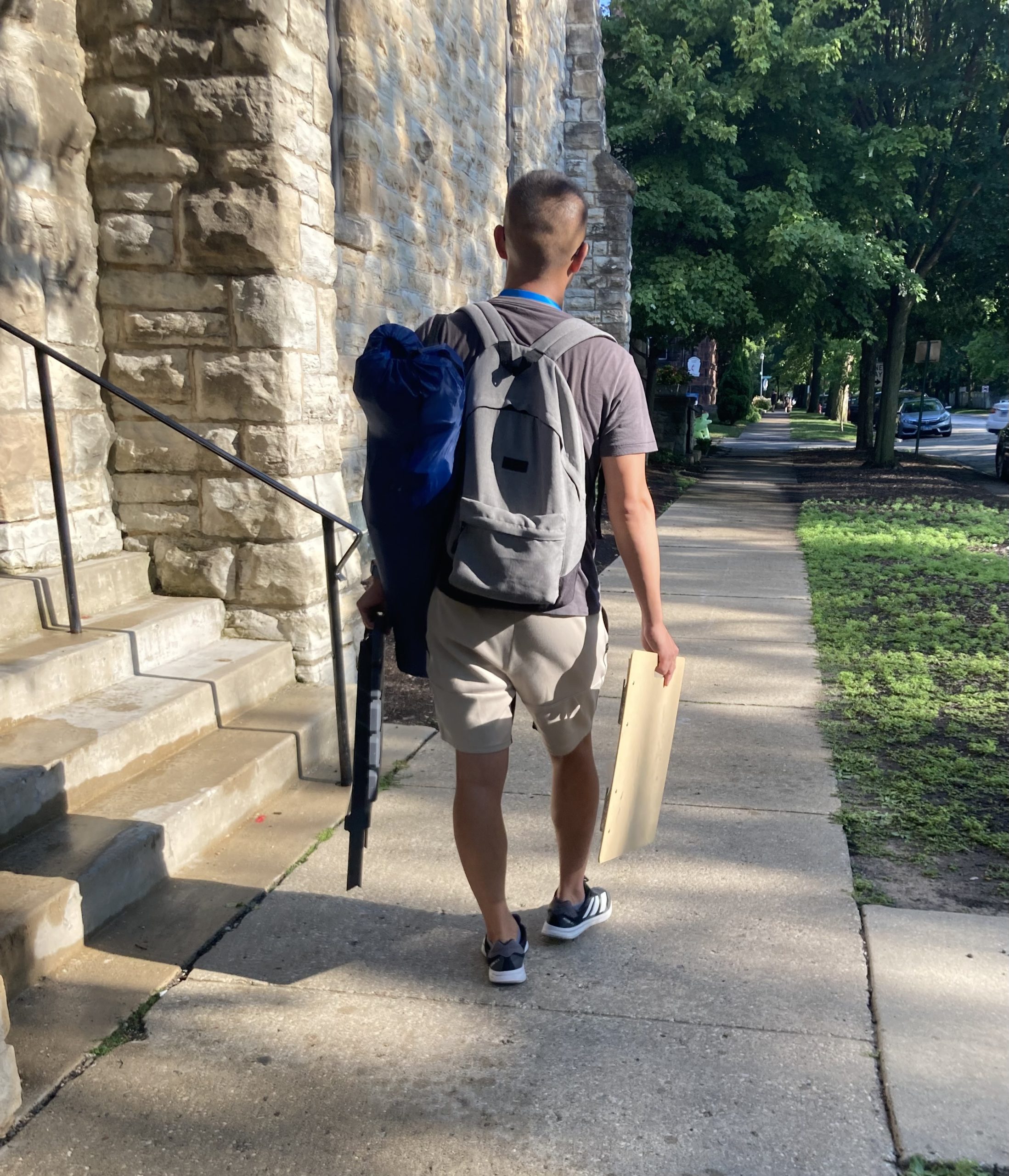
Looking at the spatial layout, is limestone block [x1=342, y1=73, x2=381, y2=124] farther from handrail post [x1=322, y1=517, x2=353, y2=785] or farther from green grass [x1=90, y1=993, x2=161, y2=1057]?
green grass [x1=90, y1=993, x2=161, y2=1057]

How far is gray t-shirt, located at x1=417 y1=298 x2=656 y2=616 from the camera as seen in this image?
2.53 meters

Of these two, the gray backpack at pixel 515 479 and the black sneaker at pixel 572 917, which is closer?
the gray backpack at pixel 515 479

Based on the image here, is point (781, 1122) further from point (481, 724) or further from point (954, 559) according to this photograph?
point (954, 559)

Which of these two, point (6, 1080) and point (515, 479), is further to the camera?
point (515, 479)

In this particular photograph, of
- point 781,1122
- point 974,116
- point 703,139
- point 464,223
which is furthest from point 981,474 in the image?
point 781,1122

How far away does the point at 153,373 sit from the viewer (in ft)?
16.5

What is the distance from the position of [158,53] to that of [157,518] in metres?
2.10

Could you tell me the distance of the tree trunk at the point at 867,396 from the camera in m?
26.8

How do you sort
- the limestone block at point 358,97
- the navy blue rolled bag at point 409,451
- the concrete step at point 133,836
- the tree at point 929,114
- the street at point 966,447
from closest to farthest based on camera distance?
the navy blue rolled bag at point 409,451
the concrete step at point 133,836
the limestone block at point 358,97
the tree at point 929,114
the street at point 966,447

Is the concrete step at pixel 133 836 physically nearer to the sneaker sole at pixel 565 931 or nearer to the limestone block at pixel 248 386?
the sneaker sole at pixel 565 931

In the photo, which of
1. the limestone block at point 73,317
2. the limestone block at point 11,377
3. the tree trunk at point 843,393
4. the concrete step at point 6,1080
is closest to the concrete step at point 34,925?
the concrete step at point 6,1080

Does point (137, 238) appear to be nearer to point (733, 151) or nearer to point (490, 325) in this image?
point (490, 325)

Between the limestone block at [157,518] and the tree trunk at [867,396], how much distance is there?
78.4 feet

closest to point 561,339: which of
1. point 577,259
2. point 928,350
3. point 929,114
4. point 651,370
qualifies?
point 577,259
